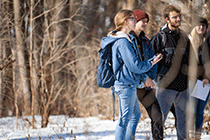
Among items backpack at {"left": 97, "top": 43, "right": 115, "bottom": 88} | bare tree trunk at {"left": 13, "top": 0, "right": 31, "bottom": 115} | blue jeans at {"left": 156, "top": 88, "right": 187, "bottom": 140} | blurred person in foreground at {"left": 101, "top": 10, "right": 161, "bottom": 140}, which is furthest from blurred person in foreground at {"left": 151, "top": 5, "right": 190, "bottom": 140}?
bare tree trunk at {"left": 13, "top": 0, "right": 31, "bottom": 115}

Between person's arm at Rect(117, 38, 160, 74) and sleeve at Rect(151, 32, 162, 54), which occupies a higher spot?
sleeve at Rect(151, 32, 162, 54)

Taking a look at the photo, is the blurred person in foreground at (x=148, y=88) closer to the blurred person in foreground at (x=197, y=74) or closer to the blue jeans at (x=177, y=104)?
the blue jeans at (x=177, y=104)

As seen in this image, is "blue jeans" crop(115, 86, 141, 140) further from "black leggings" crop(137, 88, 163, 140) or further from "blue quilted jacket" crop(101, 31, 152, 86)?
"black leggings" crop(137, 88, 163, 140)

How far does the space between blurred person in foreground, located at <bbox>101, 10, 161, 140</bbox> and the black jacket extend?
1.64 ft

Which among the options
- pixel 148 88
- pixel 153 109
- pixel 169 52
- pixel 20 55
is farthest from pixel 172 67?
pixel 20 55

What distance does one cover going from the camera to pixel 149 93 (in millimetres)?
2814

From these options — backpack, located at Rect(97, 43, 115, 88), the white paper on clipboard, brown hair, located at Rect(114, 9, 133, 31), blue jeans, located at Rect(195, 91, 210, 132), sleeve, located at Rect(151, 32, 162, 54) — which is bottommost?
blue jeans, located at Rect(195, 91, 210, 132)

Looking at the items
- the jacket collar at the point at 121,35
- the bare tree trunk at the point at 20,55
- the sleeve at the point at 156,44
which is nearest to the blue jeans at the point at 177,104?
the sleeve at the point at 156,44

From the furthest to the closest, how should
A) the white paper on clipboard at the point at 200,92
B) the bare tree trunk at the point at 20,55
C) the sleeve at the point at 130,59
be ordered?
the bare tree trunk at the point at 20,55 < the white paper on clipboard at the point at 200,92 < the sleeve at the point at 130,59

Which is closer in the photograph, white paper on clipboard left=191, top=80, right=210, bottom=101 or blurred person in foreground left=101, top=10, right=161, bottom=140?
blurred person in foreground left=101, top=10, right=161, bottom=140

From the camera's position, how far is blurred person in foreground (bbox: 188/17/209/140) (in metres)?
3.23

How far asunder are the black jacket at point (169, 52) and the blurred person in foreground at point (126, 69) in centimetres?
50

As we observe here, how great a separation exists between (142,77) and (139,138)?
1442mm

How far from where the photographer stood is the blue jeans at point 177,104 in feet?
10.00
